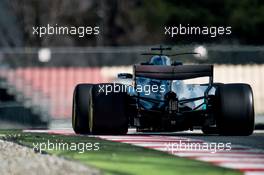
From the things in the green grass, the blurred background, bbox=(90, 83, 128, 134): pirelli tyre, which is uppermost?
the blurred background

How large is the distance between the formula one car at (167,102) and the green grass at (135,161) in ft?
4.68

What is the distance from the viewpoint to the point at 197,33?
48.3 metres

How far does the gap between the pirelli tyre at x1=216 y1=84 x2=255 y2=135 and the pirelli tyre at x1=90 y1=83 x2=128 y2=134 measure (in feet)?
4.99

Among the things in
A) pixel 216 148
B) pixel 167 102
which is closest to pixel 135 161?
pixel 216 148

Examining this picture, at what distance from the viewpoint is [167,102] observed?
18.0 meters

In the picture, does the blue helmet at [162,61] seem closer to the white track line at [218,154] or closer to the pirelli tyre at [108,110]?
the pirelli tyre at [108,110]

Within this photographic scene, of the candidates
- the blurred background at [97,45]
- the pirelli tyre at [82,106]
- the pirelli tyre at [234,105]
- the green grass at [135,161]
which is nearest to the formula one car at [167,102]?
the pirelli tyre at [234,105]

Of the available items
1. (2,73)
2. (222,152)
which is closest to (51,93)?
(2,73)

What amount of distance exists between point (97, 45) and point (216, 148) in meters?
37.4

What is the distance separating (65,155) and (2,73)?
17.8 metres

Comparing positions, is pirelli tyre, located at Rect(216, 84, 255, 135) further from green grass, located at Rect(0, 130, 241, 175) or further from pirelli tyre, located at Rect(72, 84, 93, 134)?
green grass, located at Rect(0, 130, 241, 175)

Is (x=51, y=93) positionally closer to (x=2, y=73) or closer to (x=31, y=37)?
(x=2, y=73)

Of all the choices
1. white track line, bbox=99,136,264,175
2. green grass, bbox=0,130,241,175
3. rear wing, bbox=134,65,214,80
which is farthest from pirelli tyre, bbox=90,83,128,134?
green grass, bbox=0,130,241,175

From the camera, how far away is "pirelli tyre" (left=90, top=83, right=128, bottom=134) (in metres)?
18.0
